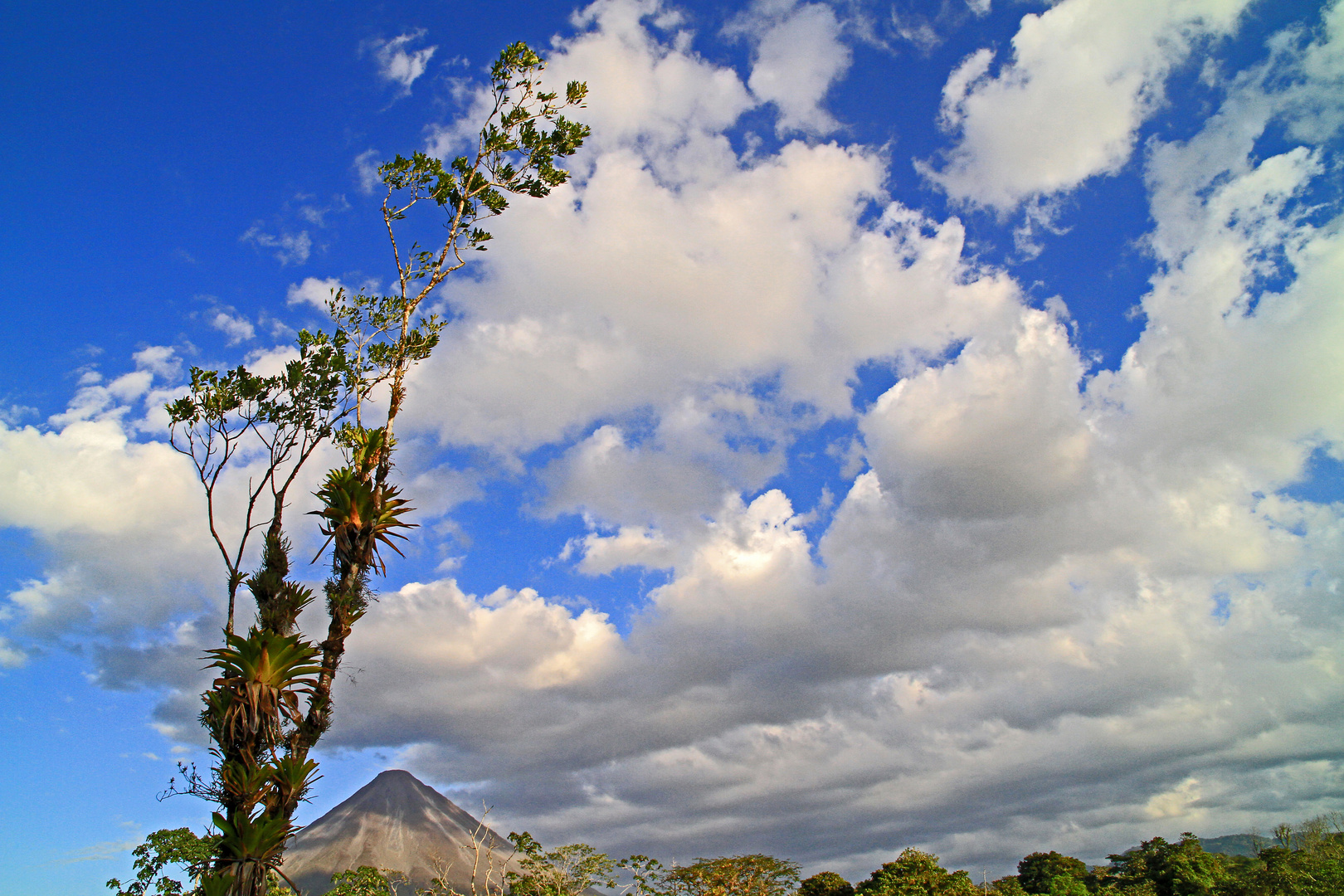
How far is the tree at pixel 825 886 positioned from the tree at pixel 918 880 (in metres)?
14.3

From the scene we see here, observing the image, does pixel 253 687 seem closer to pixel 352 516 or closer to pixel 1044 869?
pixel 352 516

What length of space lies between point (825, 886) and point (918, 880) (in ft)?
74.7

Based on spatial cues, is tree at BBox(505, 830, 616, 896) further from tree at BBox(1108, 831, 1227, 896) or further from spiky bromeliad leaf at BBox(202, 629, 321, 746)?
tree at BBox(1108, 831, 1227, 896)

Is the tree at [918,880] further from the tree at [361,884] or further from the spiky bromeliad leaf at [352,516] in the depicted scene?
the spiky bromeliad leaf at [352,516]

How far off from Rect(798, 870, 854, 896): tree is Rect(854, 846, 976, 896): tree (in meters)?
14.3

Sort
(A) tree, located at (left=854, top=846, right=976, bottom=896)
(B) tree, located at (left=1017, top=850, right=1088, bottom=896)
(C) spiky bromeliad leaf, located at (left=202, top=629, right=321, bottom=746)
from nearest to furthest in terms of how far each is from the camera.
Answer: (C) spiky bromeliad leaf, located at (left=202, top=629, right=321, bottom=746) < (A) tree, located at (left=854, top=846, right=976, bottom=896) < (B) tree, located at (left=1017, top=850, right=1088, bottom=896)

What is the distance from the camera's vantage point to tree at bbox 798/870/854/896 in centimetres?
5975

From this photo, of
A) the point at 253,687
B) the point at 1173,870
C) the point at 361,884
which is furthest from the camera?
the point at 1173,870

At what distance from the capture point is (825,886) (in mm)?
60625

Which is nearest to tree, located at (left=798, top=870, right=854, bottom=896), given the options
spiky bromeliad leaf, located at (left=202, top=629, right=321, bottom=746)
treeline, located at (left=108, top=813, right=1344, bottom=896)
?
treeline, located at (left=108, top=813, right=1344, bottom=896)

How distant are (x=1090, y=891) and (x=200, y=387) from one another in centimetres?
7336

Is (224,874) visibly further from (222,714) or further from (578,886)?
(578,886)

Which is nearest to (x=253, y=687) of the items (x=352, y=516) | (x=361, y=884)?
(x=352, y=516)

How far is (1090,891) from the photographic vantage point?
6438 centimetres
